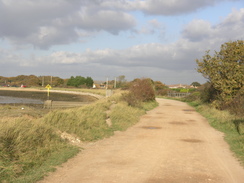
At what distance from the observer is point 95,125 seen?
532 inches

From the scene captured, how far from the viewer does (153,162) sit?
8.16 metres

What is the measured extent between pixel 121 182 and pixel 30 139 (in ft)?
10.9

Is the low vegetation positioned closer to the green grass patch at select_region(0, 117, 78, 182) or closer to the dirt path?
the green grass patch at select_region(0, 117, 78, 182)

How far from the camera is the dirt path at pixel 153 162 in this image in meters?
6.71

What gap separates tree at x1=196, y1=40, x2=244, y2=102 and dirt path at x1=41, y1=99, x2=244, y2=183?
37.5 ft

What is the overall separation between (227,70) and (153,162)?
17496mm

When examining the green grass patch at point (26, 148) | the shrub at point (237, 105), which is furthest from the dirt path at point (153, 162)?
the shrub at point (237, 105)

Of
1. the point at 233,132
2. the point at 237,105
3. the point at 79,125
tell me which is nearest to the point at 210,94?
the point at 237,105

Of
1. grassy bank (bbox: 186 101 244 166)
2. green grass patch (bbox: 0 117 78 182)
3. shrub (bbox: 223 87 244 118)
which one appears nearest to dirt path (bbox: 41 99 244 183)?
grassy bank (bbox: 186 101 244 166)

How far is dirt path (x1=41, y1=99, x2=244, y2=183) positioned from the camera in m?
6.71

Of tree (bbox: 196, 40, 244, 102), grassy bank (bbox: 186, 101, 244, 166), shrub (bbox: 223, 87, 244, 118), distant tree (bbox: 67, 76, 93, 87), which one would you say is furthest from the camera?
distant tree (bbox: 67, 76, 93, 87)

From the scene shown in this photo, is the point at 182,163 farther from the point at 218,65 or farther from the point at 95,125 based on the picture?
the point at 218,65

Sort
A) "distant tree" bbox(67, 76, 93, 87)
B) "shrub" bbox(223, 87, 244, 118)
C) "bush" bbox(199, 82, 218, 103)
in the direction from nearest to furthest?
1. "shrub" bbox(223, 87, 244, 118)
2. "bush" bbox(199, 82, 218, 103)
3. "distant tree" bbox(67, 76, 93, 87)

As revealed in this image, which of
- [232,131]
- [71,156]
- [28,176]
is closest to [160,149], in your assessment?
[71,156]
